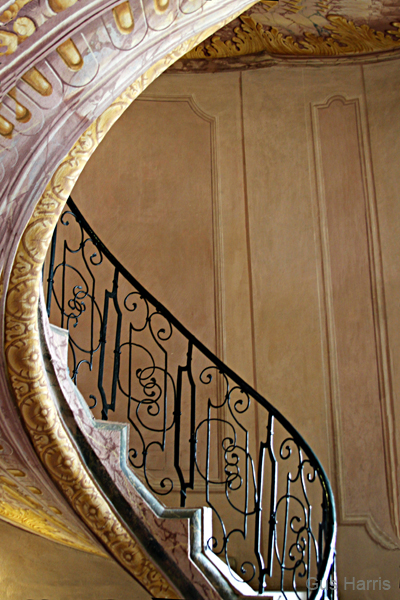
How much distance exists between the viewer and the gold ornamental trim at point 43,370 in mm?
2330

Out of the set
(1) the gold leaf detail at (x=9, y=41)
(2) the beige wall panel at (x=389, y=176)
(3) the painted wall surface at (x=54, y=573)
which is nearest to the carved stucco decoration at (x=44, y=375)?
(1) the gold leaf detail at (x=9, y=41)

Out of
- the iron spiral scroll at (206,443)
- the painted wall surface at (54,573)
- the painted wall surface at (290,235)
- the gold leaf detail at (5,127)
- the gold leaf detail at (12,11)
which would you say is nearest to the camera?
the gold leaf detail at (12,11)

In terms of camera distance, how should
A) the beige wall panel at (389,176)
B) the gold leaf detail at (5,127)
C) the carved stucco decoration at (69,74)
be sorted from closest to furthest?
the carved stucco decoration at (69,74), the gold leaf detail at (5,127), the beige wall panel at (389,176)

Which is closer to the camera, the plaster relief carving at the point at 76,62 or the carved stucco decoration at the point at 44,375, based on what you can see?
the plaster relief carving at the point at 76,62

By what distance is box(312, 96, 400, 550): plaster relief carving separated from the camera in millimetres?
5027

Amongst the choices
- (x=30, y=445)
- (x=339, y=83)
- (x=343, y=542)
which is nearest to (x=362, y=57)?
(x=339, y=83)

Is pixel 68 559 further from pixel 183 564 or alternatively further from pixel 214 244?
pixel 214 244

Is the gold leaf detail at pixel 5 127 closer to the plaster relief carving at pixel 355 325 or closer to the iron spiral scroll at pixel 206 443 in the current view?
the iron spiral scroll at pixel 206 443

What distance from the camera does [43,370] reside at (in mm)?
2752

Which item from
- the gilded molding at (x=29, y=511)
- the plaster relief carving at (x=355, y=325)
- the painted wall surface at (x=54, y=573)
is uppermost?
the plaster relief carving at (x=355, y=325)

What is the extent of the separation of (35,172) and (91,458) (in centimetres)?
Answer: 158

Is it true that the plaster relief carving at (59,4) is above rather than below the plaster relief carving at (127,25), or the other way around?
below

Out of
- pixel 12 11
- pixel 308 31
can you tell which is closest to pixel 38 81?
pixel 12 11

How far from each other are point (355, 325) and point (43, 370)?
3450 mm
